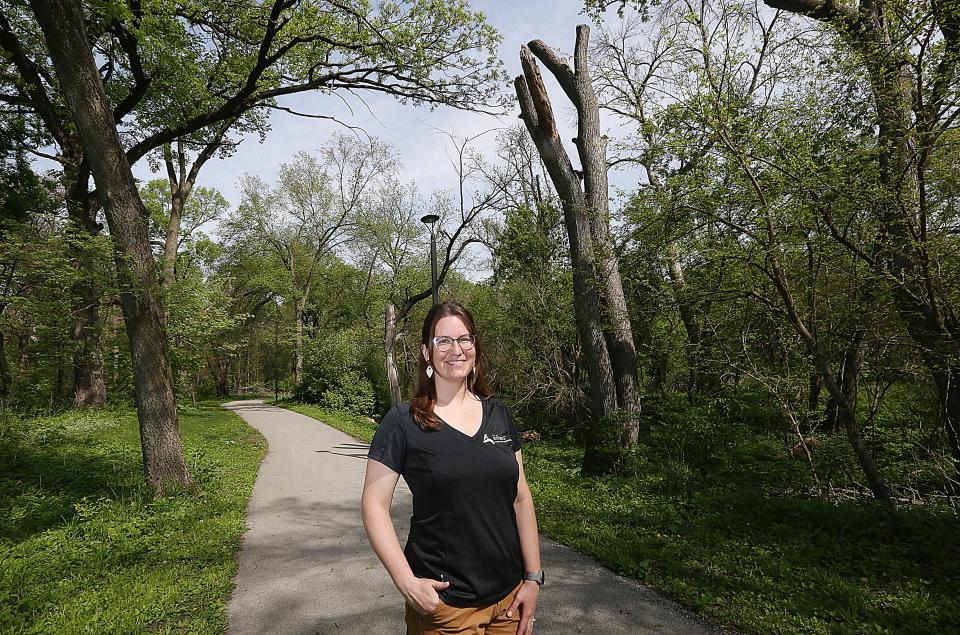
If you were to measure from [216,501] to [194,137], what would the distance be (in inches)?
375

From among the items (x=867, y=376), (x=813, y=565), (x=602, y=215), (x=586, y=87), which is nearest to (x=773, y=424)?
(x=867, y=376)

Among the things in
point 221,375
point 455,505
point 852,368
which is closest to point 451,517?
point 455,505

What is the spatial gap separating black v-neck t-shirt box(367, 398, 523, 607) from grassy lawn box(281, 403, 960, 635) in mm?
2800

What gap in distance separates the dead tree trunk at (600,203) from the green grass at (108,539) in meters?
6.43

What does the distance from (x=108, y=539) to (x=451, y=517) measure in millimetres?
5922

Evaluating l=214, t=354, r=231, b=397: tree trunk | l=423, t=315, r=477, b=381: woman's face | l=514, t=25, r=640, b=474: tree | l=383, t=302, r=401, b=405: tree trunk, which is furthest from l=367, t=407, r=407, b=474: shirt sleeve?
l=214, t=354, r=231, b=397: tree trunk

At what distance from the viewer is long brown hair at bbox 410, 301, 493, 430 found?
189cm

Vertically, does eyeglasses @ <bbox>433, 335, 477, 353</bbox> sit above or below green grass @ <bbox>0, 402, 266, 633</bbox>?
above

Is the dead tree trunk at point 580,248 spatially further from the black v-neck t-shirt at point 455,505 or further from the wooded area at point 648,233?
the black v-neck t-shirt at point 455,505

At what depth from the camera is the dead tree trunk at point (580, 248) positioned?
8.45 metres

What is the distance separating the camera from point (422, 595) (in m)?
1.71

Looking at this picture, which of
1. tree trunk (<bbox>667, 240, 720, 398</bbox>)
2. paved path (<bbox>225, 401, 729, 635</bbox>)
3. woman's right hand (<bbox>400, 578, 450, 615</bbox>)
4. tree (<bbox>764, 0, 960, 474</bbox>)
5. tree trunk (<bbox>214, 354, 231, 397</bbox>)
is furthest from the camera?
tree trunk (<bbox>214, 354, 231, 397</bbox>)

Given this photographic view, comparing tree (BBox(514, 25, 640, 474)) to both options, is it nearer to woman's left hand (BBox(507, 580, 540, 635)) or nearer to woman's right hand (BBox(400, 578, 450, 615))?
woman's left hand (BBox(507, 580, 540, 635))

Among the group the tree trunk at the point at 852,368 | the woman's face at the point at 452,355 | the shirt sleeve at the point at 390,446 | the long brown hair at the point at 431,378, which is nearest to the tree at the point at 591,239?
the tree trunk at the point at 852,368
